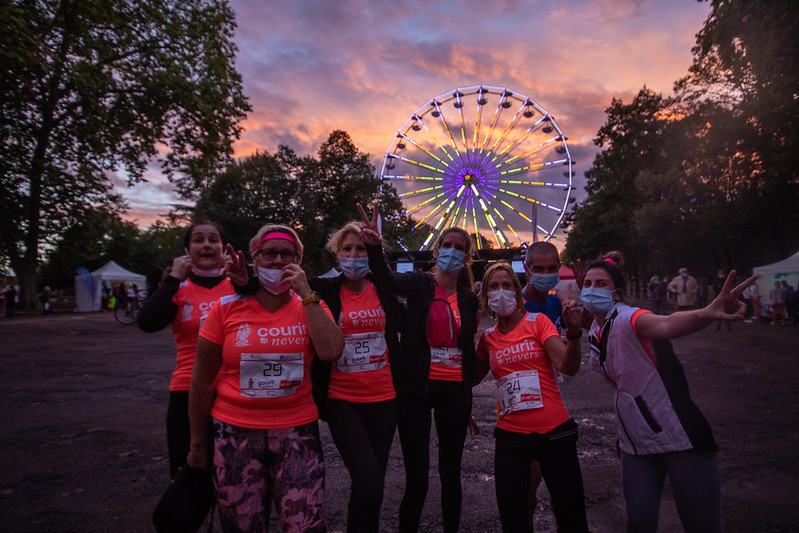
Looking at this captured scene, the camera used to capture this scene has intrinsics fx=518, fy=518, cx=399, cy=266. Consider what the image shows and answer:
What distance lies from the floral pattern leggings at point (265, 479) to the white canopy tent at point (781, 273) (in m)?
21.0

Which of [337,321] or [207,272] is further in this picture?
[207,272]

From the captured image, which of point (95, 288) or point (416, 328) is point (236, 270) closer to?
point (416, 328)

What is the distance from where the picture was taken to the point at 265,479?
2.29 m

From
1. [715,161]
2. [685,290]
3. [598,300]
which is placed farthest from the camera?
[715,161]

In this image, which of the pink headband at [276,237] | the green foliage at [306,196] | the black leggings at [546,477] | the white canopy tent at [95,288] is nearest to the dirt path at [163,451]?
the black leggings at [546,477]

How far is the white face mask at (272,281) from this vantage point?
8.09ft

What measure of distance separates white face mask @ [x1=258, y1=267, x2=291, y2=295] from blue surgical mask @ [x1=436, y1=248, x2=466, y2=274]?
1203 millimetres

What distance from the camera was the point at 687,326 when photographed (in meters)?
2.18

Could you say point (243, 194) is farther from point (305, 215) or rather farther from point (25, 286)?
point (25, 286)

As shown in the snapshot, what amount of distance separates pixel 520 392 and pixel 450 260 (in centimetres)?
99

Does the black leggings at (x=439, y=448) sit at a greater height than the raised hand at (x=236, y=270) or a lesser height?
lesser

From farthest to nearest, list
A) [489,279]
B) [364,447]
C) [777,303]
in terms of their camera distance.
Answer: [777,303]
[489,279]
[364,447]

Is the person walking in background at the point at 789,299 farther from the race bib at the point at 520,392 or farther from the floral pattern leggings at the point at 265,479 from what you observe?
the floral pattern leggings at the point at 265,479

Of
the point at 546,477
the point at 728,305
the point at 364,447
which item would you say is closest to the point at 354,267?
the point at 364,447
